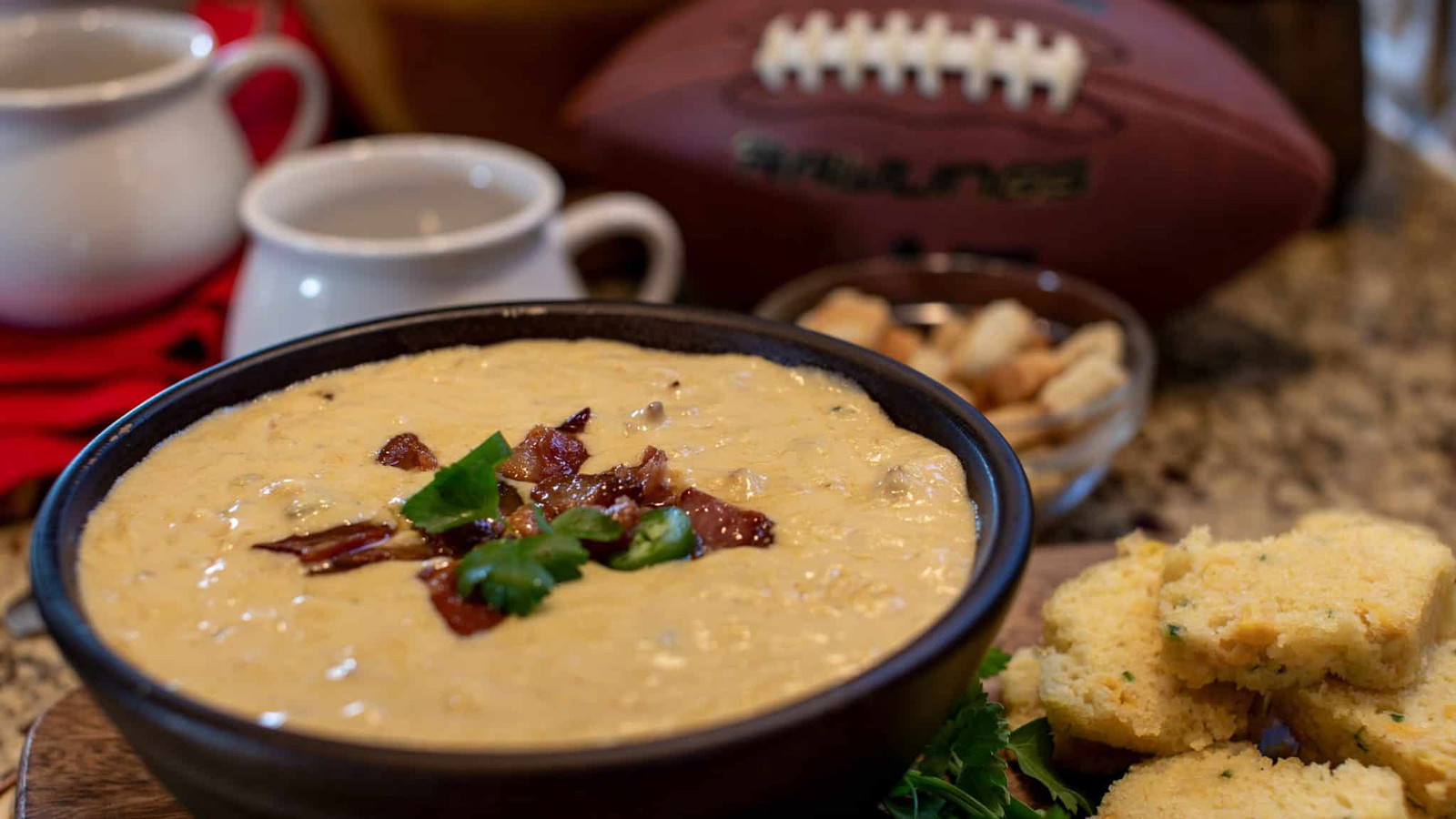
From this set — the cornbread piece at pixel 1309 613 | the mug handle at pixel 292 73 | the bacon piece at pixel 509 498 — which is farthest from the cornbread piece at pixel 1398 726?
the mug handle at pixel 292 73

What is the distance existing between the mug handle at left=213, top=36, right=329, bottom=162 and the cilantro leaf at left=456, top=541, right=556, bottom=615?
1.65m

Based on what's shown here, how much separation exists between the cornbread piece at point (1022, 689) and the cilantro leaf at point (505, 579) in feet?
2.00

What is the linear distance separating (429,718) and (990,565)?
0.46m

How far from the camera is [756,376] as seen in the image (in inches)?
58.3

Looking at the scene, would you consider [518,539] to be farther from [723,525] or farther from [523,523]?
[723,525]

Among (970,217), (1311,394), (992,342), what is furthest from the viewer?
(1311,394)

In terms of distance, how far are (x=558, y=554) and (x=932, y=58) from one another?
154 cm

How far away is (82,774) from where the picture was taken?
137 centimetres

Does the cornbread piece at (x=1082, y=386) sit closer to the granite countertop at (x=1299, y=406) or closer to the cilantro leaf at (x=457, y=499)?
the granite countertop at (x=1299, y=406)

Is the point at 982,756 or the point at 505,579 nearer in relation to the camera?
the point at 505,579

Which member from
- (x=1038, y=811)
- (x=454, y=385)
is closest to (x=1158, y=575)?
(x=1038, y=811)

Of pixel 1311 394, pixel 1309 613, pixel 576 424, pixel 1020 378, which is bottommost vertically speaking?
pixel 1311 394

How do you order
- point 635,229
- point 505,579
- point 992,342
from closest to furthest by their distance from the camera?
point 505,579 → point 992,342 → point 635,229

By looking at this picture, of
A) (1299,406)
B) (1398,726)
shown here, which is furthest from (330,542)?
(1299,406)
